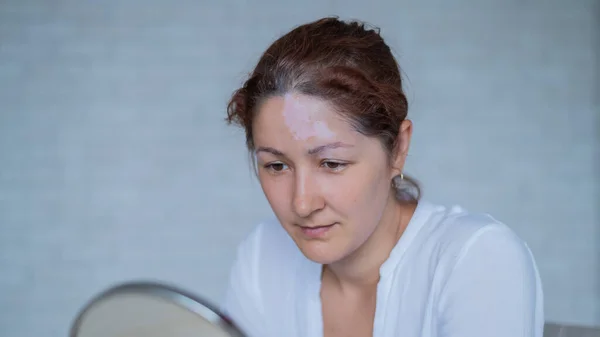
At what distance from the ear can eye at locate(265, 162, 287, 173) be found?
0.21 meters

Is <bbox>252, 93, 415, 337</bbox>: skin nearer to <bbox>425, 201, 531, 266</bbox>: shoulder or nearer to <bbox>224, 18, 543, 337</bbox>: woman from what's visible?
<bbox>224, 18, 543, 337</bbox>: woman

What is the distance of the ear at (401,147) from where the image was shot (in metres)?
1.42

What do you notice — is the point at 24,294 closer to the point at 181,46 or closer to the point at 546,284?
the point at 181,46


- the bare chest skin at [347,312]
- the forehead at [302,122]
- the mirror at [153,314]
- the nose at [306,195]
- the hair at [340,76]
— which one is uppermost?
the hair at [340,76]

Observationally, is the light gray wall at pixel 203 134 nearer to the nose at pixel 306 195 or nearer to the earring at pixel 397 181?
the earring at pixel 397 181

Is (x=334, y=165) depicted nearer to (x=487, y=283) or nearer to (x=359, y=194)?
(x=359, y=194)

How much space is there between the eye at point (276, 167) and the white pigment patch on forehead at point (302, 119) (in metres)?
0.06

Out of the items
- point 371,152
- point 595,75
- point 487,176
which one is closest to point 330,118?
point 371,152

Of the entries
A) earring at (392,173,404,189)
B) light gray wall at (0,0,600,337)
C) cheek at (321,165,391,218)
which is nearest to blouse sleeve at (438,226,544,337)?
cheek at (321,165,391,218)

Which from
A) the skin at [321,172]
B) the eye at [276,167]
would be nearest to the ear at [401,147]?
the skin at [321,172]

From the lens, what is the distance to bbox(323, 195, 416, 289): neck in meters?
1.51

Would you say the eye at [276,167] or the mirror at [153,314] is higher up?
the eye at [276,167]

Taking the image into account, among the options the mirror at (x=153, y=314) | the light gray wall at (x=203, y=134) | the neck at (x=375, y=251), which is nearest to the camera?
the mirror at (x=153, y=314)

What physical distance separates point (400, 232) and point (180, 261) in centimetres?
180
